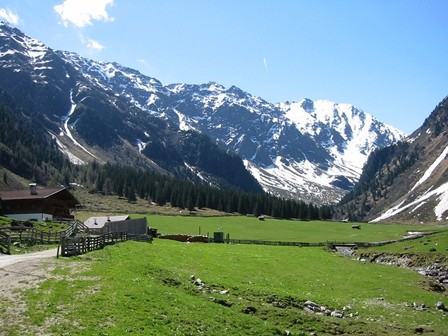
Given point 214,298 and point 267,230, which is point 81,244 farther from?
point 267,230

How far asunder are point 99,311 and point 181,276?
42.8ft

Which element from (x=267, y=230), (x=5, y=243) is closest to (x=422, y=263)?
(x=5, y=243)

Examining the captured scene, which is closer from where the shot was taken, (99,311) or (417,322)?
(99,311)

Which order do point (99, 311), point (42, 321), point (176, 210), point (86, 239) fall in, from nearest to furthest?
point (42, 321)
point (99, 311)
point (86, 239)
point (176, 210)

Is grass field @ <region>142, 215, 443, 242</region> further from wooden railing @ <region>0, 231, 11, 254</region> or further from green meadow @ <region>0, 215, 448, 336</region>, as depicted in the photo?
green meadow @ <region>0, 215, 448, 336</region>

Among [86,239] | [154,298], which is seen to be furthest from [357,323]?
[86,239]

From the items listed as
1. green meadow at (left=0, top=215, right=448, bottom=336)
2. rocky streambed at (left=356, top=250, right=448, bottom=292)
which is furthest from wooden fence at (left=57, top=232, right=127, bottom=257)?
rocky streambed at (left=356, top=250, right=448, bottom=292)

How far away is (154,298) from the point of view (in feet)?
87.8

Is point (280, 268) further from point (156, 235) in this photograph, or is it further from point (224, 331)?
point (156, 235)

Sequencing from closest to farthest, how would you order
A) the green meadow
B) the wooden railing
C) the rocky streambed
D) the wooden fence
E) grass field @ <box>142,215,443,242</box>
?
the green meadow, the wooden fence, the wooden railing, the rocky streambed, grass field @ <box>142,215,443,242</box>

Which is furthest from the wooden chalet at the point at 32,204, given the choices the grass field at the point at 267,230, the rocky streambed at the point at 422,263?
the rocky streambed at the point at 422,263

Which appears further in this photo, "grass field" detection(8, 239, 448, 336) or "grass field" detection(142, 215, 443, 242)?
"grass field" detection(142, 215, 443, 242)

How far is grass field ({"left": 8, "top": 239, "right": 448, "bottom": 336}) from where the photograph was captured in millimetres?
22750

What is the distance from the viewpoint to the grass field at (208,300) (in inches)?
896
